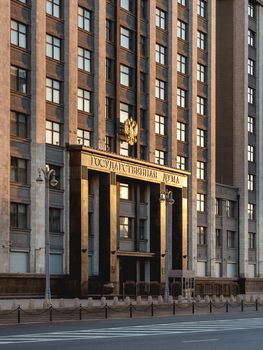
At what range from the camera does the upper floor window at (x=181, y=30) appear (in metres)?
99.2

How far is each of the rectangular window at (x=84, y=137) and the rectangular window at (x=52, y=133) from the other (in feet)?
9.30

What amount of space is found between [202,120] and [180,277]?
73.5 feet

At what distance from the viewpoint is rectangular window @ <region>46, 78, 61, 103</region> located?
7875cm

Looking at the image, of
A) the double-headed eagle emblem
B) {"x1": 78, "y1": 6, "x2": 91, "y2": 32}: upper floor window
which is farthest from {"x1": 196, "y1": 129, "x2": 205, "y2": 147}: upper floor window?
{"x1": 78, "y1": 6, "x2": 91, "y2": 32}: upper floor window

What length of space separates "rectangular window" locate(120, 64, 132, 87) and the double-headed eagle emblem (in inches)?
137

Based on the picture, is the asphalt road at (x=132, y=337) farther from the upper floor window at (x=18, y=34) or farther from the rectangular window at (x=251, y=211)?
the rectangular window at (x=251, y=211)

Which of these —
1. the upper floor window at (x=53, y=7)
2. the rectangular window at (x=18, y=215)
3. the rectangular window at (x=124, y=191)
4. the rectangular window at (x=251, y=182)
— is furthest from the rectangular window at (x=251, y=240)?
the upper floor window at (x=53, y=7)

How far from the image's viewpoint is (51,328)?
4297 cm

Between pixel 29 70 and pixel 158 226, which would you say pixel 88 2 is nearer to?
pixel 29 70

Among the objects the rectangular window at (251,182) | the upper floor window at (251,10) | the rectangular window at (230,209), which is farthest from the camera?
the upper floor window at (251,10)

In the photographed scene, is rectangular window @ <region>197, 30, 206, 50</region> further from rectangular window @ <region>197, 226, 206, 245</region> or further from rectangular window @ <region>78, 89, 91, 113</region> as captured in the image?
rectangular window @ <region>78, 89, 91, 113</region>

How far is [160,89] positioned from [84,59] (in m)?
13.6

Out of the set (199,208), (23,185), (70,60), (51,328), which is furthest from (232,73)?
(51,328)

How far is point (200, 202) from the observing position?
102500mm
